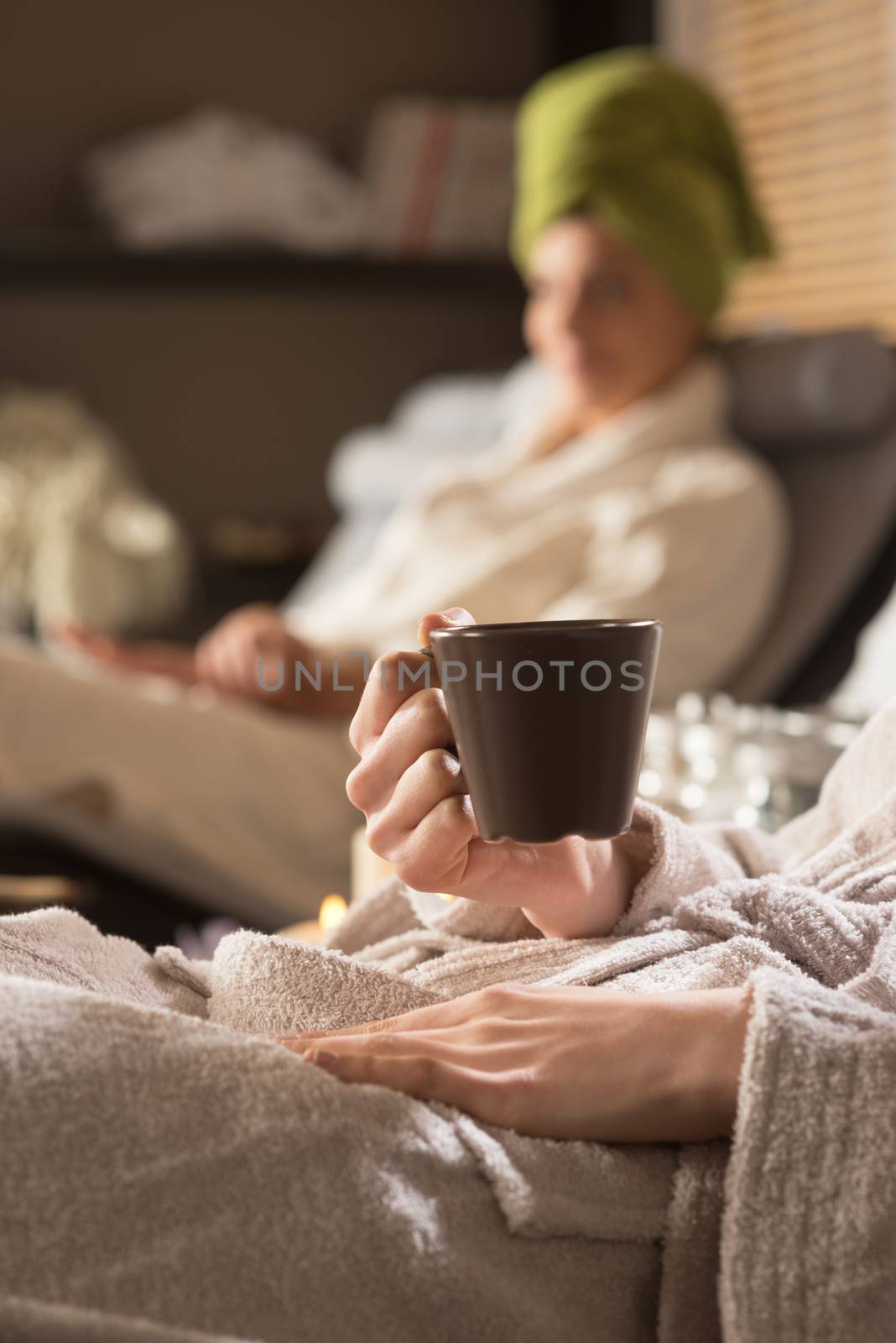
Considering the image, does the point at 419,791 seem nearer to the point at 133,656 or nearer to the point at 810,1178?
the point at 810,1178

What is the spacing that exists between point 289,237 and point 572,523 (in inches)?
64.5

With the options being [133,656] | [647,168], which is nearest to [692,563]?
[647,168]

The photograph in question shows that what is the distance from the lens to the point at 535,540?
66.8 inches

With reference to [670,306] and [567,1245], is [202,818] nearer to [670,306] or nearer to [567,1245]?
[670,306]

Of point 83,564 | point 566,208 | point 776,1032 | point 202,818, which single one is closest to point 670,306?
point 566,208

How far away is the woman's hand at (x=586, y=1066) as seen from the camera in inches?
18.8

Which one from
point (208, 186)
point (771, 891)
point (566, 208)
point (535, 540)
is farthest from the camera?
point (208, 186)

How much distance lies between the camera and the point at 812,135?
2.76 m

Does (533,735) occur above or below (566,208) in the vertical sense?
above

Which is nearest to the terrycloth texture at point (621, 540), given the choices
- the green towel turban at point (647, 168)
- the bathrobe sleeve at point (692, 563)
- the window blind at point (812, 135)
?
the bathrobe sleeve at point (692, 563)

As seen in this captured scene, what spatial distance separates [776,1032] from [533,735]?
0.38ft

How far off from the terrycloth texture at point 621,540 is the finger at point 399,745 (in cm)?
93

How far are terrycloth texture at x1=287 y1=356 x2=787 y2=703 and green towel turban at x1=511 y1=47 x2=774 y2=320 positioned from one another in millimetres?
146

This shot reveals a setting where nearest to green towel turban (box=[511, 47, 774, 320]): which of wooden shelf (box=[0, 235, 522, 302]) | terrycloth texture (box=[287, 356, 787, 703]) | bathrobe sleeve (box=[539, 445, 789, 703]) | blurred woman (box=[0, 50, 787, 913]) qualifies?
blurred woman (box=[0, 50, 787, 913])
